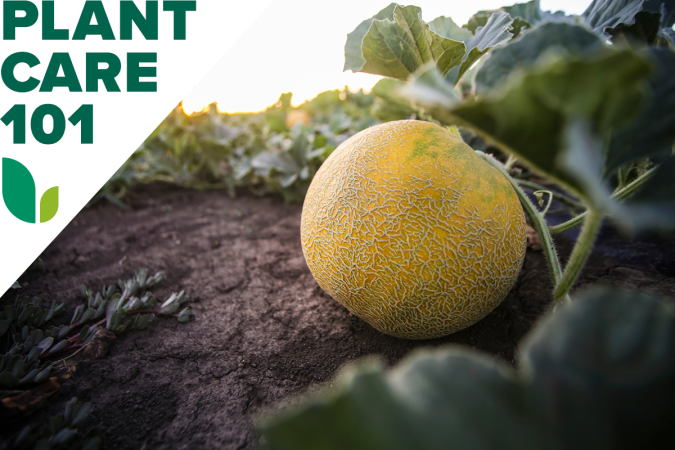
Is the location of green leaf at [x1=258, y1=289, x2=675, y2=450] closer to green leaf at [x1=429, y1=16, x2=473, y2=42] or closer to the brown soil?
the brown soil

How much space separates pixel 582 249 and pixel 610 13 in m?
1.17

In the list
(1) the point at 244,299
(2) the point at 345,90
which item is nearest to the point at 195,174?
(1) the point at 244,299

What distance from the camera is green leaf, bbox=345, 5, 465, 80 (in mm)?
1271

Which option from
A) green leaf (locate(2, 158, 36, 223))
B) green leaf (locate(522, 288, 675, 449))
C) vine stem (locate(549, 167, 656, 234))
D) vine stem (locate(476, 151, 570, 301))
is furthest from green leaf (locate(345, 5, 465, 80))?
green leaf (locate(2, 158, 36, 223))

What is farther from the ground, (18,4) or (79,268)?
(18,4)

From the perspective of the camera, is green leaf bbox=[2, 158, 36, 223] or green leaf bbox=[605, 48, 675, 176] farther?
green leaf bbox=[2, 158, 36, 223]

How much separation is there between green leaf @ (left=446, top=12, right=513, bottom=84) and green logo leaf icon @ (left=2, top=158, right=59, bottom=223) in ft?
7.35

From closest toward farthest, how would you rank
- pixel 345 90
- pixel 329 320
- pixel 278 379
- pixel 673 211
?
pixel 673 211 < pixel 278 379 < pixel 329 320 < pixel 345 90

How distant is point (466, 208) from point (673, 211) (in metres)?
0.54

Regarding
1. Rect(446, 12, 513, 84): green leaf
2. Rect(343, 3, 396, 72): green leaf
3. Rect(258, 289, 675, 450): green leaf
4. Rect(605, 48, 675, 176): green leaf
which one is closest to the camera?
Rect(258, 289, 675, 450): green leaf

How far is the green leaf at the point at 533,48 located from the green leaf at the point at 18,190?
233 cm

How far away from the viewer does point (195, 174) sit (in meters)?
3.51

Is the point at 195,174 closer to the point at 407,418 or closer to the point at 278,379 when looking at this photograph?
the point at 278,379

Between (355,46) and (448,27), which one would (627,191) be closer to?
(448,27)
